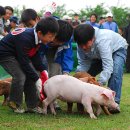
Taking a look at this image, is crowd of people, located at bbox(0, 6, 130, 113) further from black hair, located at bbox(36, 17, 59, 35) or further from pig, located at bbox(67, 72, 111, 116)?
pig, located at bbox(67, 72, 111, 116)

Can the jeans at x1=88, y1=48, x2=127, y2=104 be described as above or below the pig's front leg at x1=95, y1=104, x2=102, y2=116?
above

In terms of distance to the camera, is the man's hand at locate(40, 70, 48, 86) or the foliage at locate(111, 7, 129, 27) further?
the foliage at locate(111, 7, 129, 27)

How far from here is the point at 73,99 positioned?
5742 mm

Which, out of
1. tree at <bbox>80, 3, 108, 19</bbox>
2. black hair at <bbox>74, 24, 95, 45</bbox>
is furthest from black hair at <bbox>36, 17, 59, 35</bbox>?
tree at <bbox>80, 3, 108, 19</bbox>

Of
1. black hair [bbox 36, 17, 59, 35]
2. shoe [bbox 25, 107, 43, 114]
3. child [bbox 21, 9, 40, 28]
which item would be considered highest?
black hair [bbox 36, 17, 59, 35]

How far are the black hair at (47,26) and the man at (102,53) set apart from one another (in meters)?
0.46

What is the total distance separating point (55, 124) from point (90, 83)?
3.61ft

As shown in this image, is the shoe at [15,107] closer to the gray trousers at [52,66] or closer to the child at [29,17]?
the gray trousers at [52,66]

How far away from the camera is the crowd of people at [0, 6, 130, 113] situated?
5.58 m

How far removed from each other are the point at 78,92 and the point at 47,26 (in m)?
1.01

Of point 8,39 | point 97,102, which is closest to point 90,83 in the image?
point 97,102

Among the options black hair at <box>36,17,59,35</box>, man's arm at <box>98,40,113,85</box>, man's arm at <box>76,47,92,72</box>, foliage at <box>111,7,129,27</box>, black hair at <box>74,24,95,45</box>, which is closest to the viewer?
black hair at <box>36,17,59,35</box>

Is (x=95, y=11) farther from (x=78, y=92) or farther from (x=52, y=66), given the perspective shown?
(x=78, y=92)

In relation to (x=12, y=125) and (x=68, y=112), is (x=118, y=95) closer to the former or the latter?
(x=68, y=112)
